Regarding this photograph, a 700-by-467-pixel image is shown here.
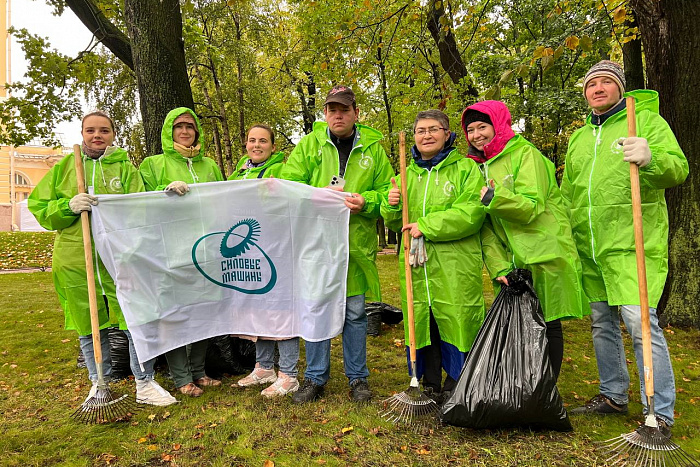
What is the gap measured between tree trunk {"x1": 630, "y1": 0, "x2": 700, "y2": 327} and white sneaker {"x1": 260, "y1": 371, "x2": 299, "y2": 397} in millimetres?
4488

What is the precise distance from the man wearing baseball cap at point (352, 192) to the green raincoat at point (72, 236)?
165 centimetres

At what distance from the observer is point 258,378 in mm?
4277

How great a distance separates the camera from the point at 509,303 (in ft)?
10.4

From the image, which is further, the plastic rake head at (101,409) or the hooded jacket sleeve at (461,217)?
the plastic rake head at (101,409)

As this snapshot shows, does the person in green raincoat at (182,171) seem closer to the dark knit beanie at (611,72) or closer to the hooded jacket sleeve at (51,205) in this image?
the hooded jacket sleeve at (51,205)

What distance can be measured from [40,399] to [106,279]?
1.27m

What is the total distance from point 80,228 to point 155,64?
2.48 meters

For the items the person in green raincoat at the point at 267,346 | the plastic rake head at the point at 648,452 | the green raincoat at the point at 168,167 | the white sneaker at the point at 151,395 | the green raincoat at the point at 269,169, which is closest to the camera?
the plastic rake head at the point at 648,452

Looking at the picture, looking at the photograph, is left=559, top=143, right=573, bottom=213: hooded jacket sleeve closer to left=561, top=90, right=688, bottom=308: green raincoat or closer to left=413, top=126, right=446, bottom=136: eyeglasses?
left=561, top=90, right=688, bottom=308: green raincoat

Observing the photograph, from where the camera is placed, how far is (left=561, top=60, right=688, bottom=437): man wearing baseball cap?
297 centimetres

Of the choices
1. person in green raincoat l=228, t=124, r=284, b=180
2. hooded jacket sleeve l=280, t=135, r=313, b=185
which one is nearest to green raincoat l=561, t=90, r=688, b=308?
hooded jacket sleeve l=280, t=135, r=313, b=185

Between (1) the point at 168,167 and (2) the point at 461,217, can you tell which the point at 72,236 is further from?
(2) the point at 461,217

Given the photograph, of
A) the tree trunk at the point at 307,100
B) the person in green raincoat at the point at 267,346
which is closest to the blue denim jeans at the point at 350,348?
the person in green raincoat at the point at 267,346

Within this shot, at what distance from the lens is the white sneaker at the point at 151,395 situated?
148 inches
